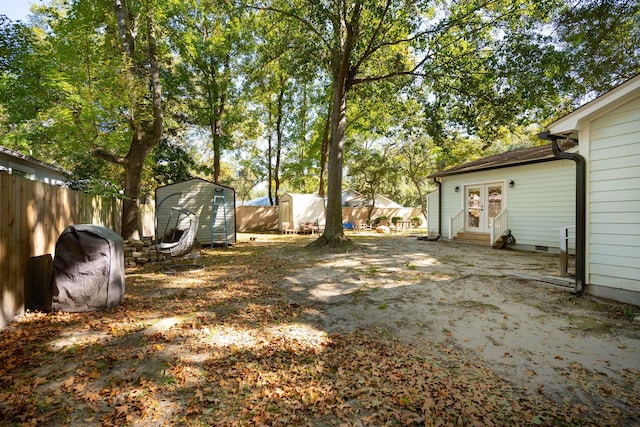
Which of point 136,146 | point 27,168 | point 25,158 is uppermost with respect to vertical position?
point 25,158

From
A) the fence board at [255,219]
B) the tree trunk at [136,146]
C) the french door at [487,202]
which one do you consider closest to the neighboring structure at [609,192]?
the french door at [487,202]

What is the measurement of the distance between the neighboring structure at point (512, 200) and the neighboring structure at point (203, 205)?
926cm

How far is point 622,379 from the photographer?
2.55 meters

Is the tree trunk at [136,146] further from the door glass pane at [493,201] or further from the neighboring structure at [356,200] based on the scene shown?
the neighboring structure at [356,200]

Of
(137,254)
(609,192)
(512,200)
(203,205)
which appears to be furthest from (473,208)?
(137,254)

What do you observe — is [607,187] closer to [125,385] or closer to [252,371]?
[252,371]

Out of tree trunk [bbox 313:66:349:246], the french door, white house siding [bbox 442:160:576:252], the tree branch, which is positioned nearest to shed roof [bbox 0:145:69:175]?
the tree branch

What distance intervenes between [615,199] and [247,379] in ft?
18.8

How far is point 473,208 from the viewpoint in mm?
12312

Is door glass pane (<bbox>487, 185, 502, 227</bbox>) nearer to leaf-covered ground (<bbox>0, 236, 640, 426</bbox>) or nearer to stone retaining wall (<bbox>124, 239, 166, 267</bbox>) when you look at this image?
leaf-covered ground (<bbox>0, 236, 640, 426</bbox>)

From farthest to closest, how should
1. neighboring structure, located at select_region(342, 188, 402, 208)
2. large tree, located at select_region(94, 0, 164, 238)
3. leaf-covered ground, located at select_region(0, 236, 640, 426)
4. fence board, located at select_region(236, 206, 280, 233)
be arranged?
neighboring structure, located at select_region(342, 188, 402, 208), fence board, located at select_region(236, 206, 280, 233), large tree, located at select_region(94, 0, 164, 238), leaf-covered ground, located at select_region(0, 236, 640, 426)

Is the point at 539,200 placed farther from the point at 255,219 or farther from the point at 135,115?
the point at 255,219

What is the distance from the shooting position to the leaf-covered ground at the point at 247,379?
2094 mm

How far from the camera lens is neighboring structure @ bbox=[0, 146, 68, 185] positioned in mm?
10219
